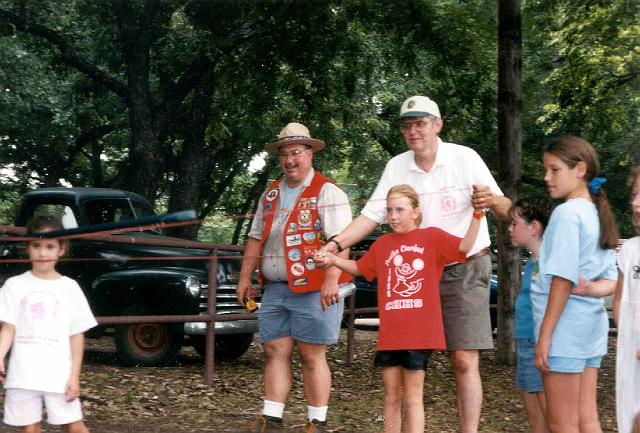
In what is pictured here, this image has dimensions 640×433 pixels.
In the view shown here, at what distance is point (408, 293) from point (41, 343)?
1850 mm

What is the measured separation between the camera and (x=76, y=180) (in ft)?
111

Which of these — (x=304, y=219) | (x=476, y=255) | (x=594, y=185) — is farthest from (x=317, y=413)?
(x=594, y=185)

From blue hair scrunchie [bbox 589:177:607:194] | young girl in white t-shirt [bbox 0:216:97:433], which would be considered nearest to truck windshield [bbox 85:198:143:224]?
young girl in white t-shirt [bbox 0:216:97:433]

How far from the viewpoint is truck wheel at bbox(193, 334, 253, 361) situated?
11789mm

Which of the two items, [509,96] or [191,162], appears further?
[191,162]

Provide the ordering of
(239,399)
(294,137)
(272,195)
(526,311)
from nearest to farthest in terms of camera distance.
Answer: (526,311) < (294,137) < (272,195) < (239,399)

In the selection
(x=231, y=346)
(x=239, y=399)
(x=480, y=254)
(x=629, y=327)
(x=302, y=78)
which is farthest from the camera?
(x=302, y=78)

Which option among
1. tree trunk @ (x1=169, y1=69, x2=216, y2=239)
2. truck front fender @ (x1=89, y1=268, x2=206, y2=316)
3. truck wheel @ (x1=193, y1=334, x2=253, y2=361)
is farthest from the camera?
tree trunk @ (x1=169, y1=69, x2=216, y2=239)

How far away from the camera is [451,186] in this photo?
224 inches

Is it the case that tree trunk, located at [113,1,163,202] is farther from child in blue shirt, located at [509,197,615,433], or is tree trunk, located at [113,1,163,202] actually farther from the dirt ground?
child in blue shirt, located at [509,197,615,433]

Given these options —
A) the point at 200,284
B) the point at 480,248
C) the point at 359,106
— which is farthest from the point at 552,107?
the point at 480,248

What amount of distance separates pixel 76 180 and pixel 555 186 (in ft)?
99.9

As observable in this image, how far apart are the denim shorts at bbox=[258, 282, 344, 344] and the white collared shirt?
1000mm

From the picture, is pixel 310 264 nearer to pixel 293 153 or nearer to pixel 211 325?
pixel 293 153
